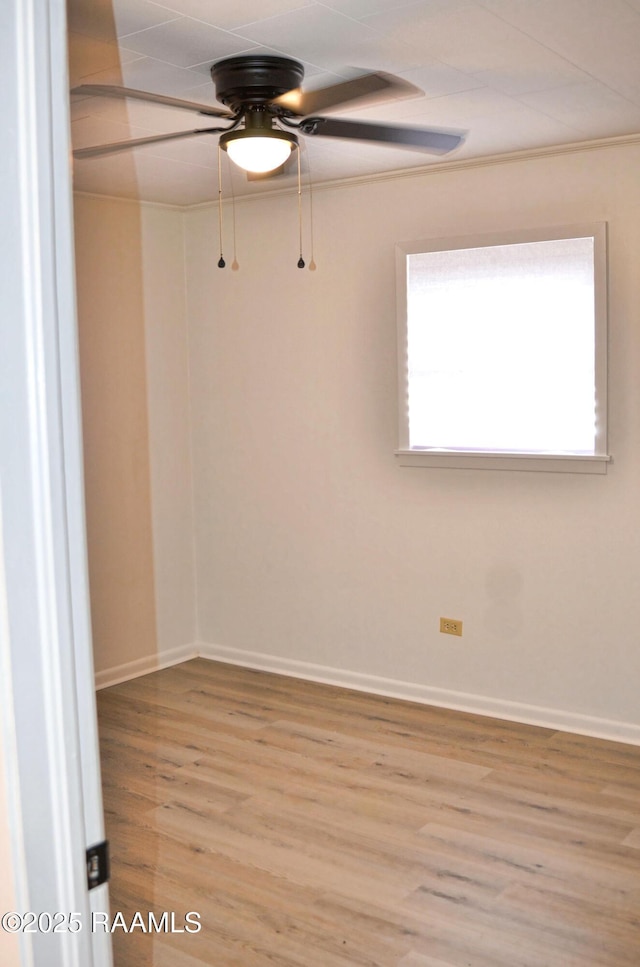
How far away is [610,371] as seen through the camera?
368 centimetres

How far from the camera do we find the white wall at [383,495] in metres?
3.74

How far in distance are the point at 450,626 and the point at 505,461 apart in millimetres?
817

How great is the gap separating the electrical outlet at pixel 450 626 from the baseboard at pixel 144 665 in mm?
1591

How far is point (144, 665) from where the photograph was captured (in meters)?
4.86

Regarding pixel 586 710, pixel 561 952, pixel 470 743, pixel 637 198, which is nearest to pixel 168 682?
pixel 470 743

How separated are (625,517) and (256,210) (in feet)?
7.79

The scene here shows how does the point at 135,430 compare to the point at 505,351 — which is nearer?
the point at 505,351

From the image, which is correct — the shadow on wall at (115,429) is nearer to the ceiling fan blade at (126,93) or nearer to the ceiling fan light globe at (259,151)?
the ceiling fan light globe at (259,151)

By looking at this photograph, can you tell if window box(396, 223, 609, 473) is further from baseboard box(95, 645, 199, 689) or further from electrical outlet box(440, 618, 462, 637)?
baseboard box(95, 645, 199, 689)

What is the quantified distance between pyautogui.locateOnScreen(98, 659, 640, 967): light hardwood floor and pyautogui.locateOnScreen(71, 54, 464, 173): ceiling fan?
2.09 meters

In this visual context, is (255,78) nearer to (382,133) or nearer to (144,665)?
(382,133)

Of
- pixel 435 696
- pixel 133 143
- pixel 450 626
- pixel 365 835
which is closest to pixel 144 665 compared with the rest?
pixel 435 696

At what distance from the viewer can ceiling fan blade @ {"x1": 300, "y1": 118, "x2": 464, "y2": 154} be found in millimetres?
2596

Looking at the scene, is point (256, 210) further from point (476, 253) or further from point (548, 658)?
point (548, 658)
